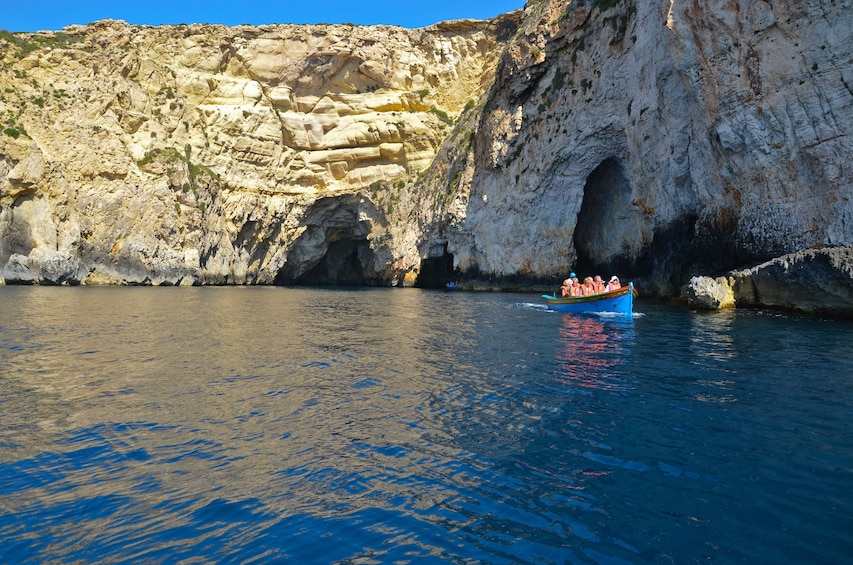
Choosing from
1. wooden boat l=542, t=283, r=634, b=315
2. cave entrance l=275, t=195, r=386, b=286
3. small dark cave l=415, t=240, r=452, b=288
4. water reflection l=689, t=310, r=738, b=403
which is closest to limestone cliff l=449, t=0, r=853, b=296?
water reflection l=689, t=310, r=738, b=403

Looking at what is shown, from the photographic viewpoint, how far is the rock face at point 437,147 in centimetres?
2348

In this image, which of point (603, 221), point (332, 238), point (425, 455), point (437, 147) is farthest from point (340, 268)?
point (425, 455)

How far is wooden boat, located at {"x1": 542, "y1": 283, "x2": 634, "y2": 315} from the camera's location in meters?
23.1

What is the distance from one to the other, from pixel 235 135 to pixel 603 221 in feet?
130

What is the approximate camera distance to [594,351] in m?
14.4

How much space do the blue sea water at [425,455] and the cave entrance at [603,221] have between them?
2766cm

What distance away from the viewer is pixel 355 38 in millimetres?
61875

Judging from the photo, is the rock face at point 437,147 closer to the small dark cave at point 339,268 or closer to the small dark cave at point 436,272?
the small dark cave at point 339,268

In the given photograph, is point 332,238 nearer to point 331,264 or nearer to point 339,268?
point 331,264

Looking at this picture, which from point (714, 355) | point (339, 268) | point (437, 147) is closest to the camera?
point (714, 355)

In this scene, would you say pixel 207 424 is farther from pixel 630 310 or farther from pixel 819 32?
pixel 819 32

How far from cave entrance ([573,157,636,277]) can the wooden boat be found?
15.8 meters

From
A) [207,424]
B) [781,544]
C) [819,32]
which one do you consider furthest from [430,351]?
[819,32]

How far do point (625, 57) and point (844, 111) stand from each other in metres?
16.9
